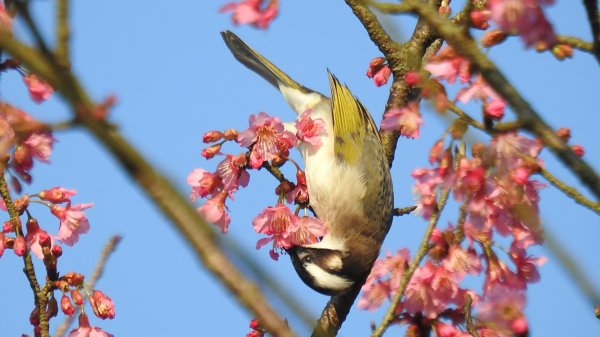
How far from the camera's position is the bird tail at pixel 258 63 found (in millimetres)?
6246

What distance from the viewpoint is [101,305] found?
11.7 feet

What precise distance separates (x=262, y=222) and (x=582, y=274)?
2618 mm

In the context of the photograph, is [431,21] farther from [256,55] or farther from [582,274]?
[256,55]

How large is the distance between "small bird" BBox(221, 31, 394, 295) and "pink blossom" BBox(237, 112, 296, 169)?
1.07 m

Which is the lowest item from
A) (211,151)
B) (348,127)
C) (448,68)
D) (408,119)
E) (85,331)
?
(448,68)

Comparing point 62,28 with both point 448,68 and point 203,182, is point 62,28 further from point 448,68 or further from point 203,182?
point 203,182

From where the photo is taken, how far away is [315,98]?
244 inches

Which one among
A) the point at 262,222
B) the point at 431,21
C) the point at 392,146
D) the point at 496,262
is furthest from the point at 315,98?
the point at 431,21

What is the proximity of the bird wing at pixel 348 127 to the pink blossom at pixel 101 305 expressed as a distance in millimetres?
2575

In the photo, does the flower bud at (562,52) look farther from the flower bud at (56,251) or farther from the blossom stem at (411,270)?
the flower bud at (56,251)

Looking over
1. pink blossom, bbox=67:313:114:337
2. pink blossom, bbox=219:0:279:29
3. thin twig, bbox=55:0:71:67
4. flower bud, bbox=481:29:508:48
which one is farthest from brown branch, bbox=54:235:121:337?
thin twig, bbox=55:0:71:67

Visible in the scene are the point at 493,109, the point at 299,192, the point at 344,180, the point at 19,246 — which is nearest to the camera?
the point at 493,109

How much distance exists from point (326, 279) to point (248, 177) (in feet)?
3.06

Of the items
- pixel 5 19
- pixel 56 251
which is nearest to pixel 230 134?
pixel 56 251
